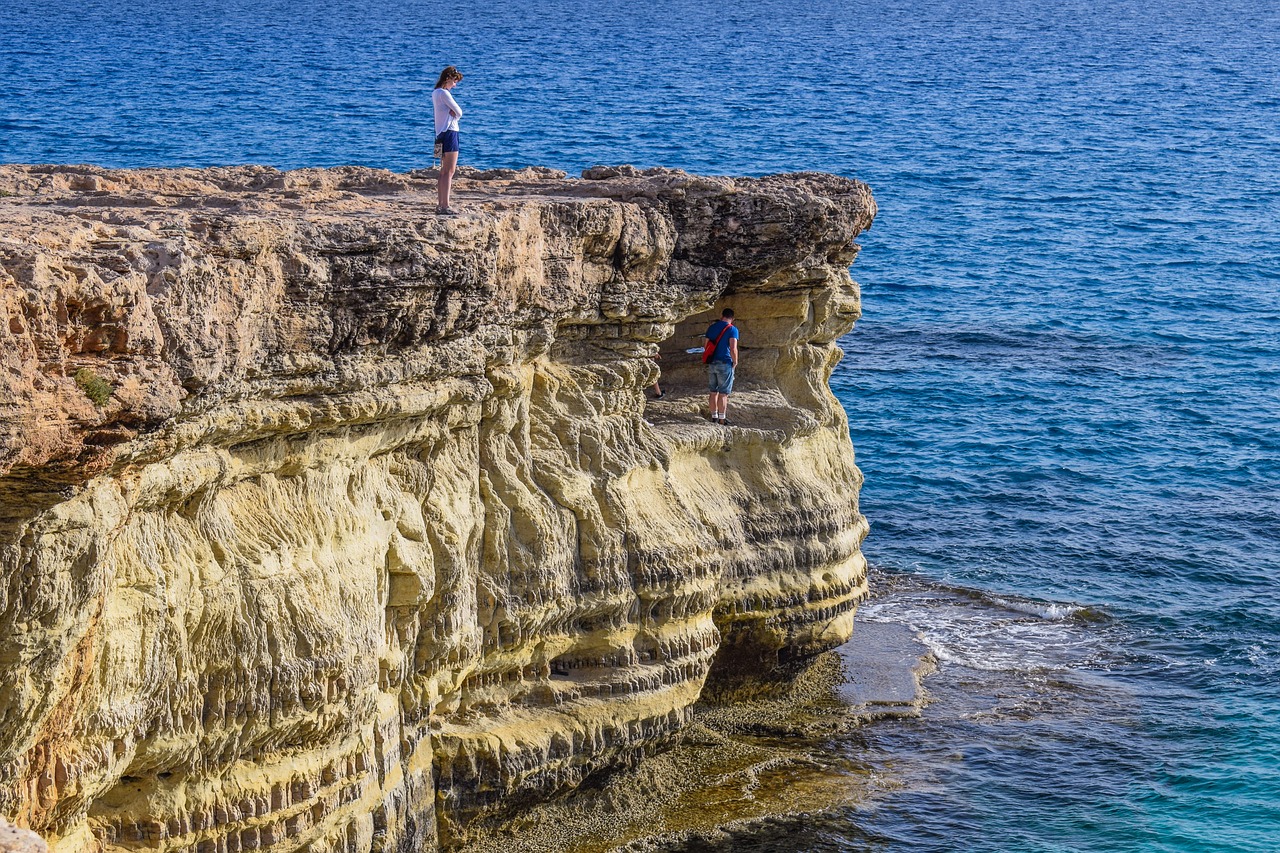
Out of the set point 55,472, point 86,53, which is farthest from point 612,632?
point 86,53

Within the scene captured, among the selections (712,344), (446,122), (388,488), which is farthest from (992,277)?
(388,488)

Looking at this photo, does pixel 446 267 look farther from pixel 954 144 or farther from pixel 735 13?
pixel 735 13

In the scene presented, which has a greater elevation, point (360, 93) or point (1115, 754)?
point (360, 93)

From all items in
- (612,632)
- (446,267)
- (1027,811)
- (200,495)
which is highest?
(446,267)

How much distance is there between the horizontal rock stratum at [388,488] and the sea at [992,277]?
2.84m

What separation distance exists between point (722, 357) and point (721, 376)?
0.24 m

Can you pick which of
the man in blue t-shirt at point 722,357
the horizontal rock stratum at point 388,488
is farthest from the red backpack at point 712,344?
the horizontal rock stratum at point 388,488

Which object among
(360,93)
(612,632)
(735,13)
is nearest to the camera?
(612,632)

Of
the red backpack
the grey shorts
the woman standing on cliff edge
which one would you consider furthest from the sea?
the woman standing on cliff edge

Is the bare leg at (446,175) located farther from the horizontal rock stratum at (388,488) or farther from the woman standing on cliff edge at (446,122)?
the horizontal rock stratum at (388,488)

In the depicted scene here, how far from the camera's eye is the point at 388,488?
1606 centimetres

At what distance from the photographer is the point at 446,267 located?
15.2 m

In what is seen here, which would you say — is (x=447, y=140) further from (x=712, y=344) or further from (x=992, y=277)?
(x=992, y=277)

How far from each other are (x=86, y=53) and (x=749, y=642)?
7871 cm
